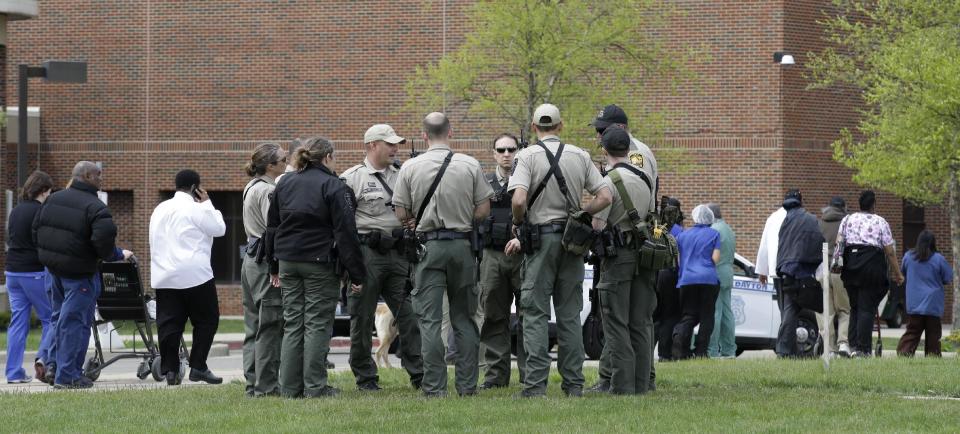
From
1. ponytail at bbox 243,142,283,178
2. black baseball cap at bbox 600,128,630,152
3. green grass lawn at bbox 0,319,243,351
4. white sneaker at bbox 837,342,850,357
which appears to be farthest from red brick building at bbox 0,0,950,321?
black baseball cap at bbox 600,128,630,152

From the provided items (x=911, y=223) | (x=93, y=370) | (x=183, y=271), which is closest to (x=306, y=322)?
(x=183, y=271)

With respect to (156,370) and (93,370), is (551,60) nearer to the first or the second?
(93,370)

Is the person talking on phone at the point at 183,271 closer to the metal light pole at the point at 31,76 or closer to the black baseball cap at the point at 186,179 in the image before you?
the black baseball cap at the point at 186,179

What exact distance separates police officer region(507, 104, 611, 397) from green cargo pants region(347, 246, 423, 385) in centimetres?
106

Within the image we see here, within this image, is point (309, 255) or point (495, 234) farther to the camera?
point (495, 234)

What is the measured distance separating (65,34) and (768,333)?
19.1 metres

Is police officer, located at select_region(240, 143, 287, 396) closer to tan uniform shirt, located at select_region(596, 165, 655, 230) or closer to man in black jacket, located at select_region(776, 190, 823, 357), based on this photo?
tan uniform shirt, located at select_region(596, 165, 655, 230)

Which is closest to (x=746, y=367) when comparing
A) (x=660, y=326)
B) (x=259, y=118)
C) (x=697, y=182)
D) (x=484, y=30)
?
(x=660, y=326)

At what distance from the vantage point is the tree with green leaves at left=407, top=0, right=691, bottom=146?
23.9m

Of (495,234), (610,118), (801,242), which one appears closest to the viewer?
(495,234)

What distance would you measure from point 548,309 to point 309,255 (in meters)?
1.69

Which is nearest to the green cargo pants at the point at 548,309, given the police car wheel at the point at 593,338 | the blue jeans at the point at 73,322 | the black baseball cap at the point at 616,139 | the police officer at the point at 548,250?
the police officer at the point at 548,250

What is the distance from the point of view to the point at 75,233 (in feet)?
39.6

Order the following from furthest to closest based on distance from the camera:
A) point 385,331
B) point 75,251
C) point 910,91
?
point 910,91
point 385,331
point 75,251
